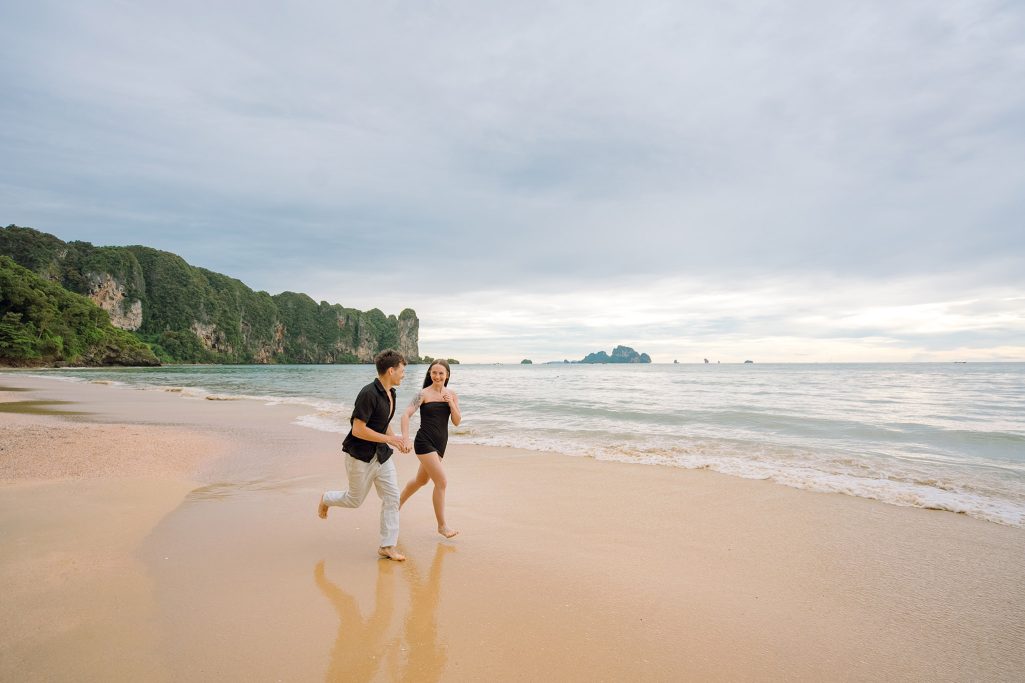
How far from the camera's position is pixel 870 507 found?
21.8 feet

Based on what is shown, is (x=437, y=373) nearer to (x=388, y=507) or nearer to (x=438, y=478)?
(x=438, y=478)

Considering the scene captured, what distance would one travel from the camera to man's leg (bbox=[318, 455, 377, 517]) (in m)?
4.54

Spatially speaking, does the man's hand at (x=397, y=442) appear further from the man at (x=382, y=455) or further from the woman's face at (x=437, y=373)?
the woman's face at (x=437, y=373)

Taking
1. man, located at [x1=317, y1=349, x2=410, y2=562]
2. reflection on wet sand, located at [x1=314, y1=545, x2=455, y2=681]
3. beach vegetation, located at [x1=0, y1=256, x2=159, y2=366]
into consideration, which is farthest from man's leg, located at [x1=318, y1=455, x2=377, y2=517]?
beach vegetation, located at [x1=0, y1=256, x2=159, y2=366]

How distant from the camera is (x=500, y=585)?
402 cm

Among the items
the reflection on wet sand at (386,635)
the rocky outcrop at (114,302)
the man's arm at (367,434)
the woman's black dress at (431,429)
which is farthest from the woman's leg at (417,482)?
the rocky outcrop at (114,302)

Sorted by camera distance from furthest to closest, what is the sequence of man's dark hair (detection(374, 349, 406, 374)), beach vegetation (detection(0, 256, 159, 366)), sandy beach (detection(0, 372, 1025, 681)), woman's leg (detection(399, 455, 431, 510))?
beach vegetation (detection(0, 256, 159, 366)) < woman's leg (detection(399, 455, 431, 510)) < man's dark hair (detection(374, 349, 406, 374)) < sandy beach (detection(0, 372, 1025, 681))

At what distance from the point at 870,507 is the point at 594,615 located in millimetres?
5283

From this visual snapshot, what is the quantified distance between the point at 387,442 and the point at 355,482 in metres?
0.60

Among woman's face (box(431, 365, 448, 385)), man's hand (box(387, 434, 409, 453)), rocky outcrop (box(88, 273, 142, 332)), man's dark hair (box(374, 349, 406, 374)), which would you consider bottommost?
man's hand (box(387, 434, 409, 453))

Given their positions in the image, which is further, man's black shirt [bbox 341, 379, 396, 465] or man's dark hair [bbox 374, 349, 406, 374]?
man's dark hair [bbox 374, 349, 406, 374]

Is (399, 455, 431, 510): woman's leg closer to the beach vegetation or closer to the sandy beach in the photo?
the sandy beach

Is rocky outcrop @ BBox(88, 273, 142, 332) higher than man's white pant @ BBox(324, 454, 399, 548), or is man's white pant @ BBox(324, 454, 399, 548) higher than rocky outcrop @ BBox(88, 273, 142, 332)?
rocky outcrop @ BBox(88, 273, 142, 332)

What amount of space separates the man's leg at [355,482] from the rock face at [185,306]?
120 meters
